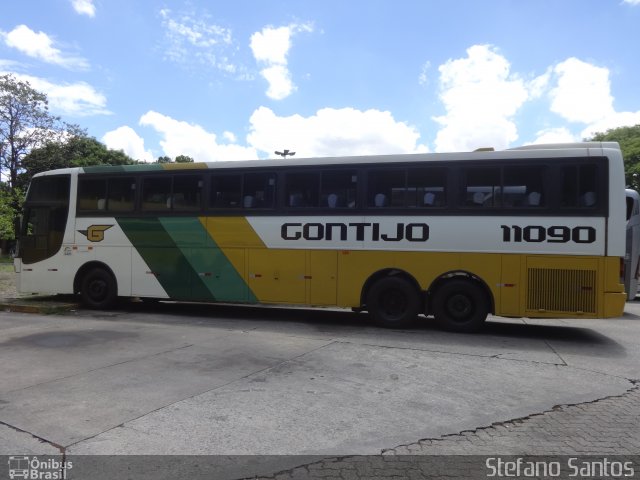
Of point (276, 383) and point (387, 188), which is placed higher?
point (387, 188)

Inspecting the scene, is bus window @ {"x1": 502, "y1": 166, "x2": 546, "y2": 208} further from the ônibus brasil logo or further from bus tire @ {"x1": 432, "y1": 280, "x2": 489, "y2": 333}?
the ônibus brasil logo

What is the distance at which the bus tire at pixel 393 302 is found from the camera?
362 inches

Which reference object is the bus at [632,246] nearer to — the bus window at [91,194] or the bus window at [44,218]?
the bus window at [91,194]

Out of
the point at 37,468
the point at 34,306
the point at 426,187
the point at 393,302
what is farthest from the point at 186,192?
the point at 37,468

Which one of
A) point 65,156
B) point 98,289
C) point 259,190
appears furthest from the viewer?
point 65,156

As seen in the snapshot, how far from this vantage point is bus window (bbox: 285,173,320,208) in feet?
32.0

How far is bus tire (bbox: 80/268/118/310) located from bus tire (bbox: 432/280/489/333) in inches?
294

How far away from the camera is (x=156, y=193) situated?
10.9m

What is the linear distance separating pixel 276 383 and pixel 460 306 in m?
4.72

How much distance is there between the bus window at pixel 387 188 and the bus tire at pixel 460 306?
73.2 inches

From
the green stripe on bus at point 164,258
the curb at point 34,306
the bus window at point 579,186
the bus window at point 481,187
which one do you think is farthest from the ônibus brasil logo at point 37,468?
the curb at point 34,306

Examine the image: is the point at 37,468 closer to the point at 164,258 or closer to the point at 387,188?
the point at 387,188

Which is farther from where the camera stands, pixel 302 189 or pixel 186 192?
pixel 186 192

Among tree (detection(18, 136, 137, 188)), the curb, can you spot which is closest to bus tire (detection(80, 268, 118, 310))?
the curb
